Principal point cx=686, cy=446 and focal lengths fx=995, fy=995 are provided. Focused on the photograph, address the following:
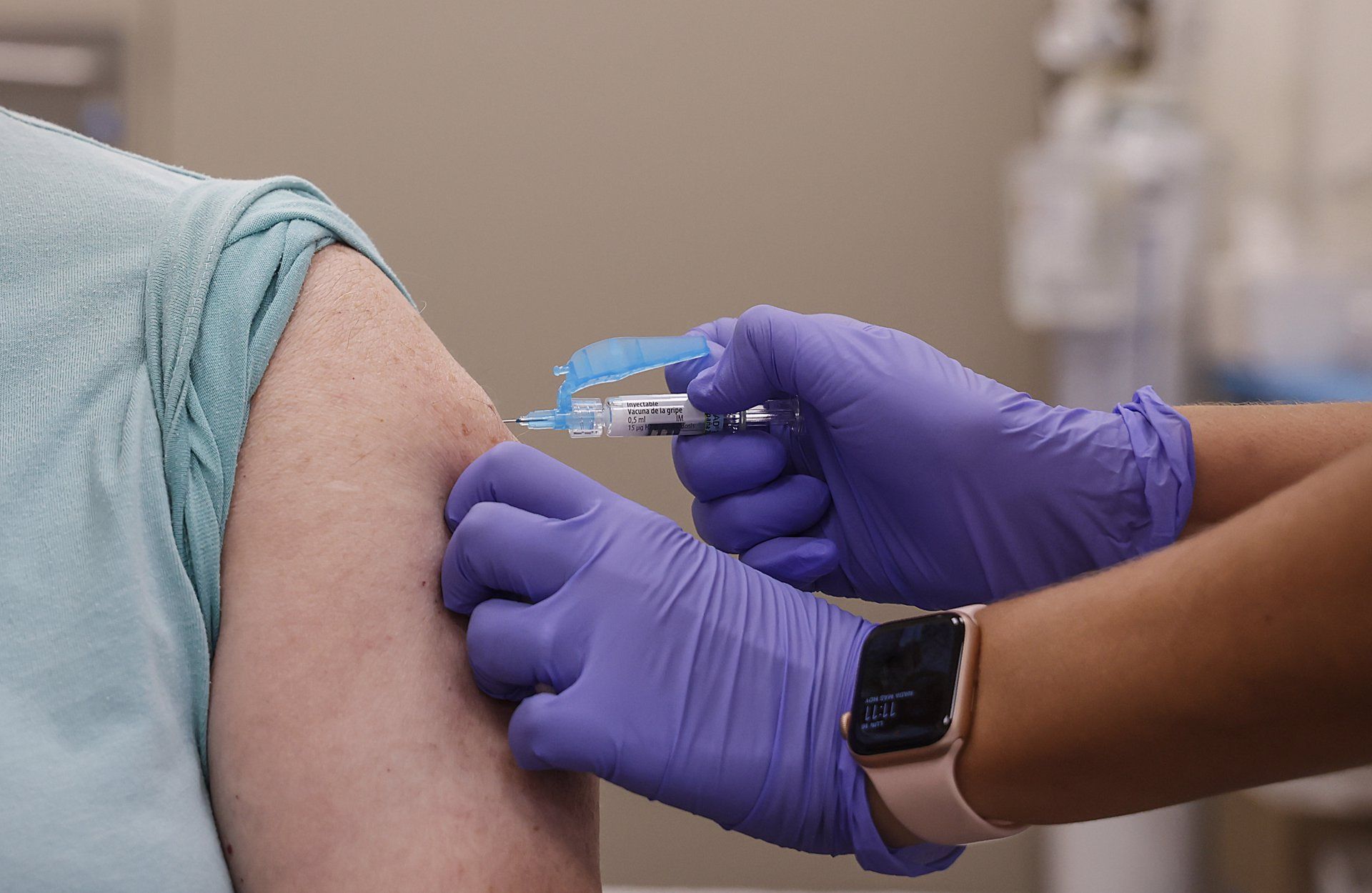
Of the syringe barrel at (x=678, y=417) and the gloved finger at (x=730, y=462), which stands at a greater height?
the syringe barrel at (x=678, y=417)

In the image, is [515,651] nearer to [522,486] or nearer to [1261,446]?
[522,486]

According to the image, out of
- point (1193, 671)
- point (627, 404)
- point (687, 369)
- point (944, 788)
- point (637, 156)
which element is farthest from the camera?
point (637, 156)

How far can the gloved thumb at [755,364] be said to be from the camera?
0.98 metres

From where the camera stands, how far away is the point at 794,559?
39.5 inches

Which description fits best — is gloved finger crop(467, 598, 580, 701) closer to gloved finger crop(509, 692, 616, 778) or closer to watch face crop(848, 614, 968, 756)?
gloved finger crop(509, 692, 616, 778)

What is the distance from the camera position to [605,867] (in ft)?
8.04

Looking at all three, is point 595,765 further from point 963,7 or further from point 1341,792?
point 963,7

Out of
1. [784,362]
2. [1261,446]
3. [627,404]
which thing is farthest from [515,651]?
[1261,446]

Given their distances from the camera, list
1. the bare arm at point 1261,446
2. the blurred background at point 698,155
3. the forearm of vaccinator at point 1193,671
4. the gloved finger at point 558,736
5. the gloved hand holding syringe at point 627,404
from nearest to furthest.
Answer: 1. the forearm of vaccinator at point 1193,671
2. the gloved finger at point 558,736
3. the gloved hand holding syringe at point 627,404
4. the bare arm at point 1261,446
5. the blurred background at point 698,155

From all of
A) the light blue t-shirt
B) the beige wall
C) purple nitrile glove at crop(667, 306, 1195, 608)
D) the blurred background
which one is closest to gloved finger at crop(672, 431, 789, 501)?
purple nitrile glove at crop(667, 306, 1195, 608)

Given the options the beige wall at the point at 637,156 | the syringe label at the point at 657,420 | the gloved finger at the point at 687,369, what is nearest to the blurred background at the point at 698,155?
the beige wall at the point at 637,156

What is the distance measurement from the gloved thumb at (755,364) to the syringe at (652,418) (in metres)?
0.03

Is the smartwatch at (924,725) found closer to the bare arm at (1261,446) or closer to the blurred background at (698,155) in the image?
the bare arm at (1261,446)

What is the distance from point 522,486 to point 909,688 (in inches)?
14.4
